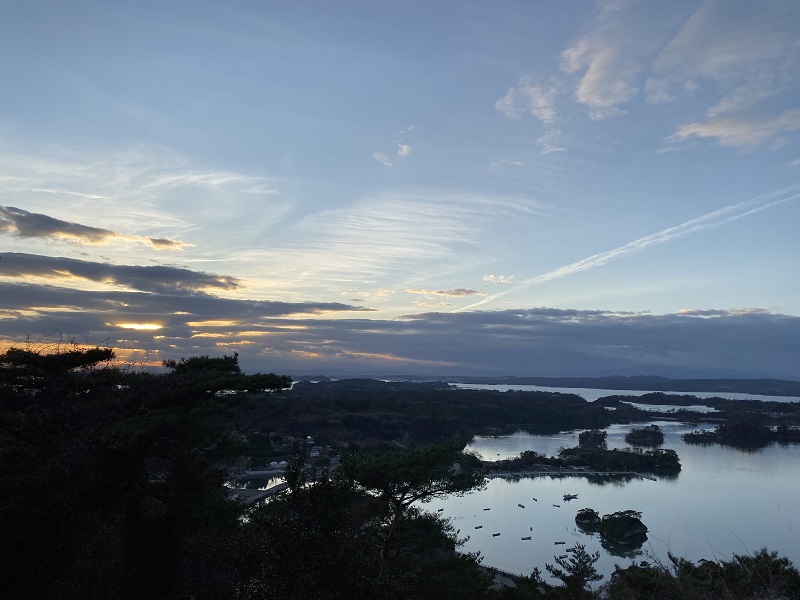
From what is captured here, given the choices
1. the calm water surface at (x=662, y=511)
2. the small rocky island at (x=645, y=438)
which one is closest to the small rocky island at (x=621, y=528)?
the calm water surface at (x=662, y=511)

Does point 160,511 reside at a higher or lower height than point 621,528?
higher

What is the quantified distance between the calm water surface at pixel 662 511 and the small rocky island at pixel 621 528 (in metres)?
0.57

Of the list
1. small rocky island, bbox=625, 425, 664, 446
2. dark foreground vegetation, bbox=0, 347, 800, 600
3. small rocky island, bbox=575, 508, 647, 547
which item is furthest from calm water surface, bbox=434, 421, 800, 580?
dark foreground vegetation, bbox=0, 347, 800, 600

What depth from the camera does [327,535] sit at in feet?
21.0

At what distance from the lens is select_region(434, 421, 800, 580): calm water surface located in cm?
2248

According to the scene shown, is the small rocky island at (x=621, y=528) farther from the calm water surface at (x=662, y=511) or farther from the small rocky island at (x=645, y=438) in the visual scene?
the small rocky island at (x=645, y=438)

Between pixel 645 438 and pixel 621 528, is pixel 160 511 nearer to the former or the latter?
pixel 621 528

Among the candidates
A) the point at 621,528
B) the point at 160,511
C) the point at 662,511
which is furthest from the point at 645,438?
the point at 160,511

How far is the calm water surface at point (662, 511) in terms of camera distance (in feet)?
73.8

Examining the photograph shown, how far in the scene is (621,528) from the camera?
24.1 meters

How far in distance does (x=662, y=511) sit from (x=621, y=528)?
5381 mm

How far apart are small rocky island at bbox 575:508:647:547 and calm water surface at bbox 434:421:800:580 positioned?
0.57m

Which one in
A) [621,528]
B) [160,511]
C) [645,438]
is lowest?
[645,438]

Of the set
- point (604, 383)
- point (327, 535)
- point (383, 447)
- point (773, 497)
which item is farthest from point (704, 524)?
point (604, 383)
